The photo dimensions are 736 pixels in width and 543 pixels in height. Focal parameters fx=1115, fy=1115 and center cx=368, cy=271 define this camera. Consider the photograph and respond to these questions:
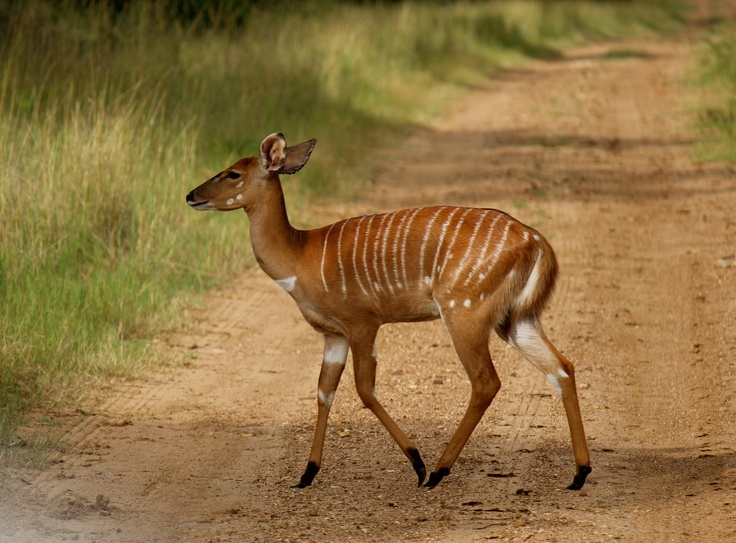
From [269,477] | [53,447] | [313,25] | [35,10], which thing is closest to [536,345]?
[269,477]

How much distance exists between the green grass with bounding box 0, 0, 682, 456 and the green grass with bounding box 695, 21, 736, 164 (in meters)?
3.80

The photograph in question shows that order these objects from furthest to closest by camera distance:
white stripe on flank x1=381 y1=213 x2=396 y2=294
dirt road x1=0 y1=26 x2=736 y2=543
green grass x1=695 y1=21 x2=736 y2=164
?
green grass x1=695 y1=21 x2=736 y2=164 → white stripe on flank x1=381 y1=213 x2=396 y2=294 → dirt road x1=0 y1=26 x2=736 y2=543

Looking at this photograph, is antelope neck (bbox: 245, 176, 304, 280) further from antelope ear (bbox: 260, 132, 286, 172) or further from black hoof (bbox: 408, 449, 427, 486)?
black hoof (bbox: 408, 449, 427, 486)

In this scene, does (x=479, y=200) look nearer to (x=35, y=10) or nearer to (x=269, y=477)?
(x=35, y=10)

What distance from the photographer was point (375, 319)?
4902mm

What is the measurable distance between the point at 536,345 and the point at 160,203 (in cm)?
433

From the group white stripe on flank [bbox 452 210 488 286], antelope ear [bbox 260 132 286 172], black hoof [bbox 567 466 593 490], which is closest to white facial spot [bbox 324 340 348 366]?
white stripe on flank [bbox 452 210 488 286]

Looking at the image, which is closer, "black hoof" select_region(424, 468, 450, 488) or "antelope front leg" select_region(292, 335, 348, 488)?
"black hoof" select_region(424, 468, 450, 488)

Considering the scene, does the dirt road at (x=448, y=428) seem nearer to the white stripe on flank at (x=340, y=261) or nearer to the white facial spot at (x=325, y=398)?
the white facial spot at (x=325, y=398)

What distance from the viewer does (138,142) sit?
8781mm

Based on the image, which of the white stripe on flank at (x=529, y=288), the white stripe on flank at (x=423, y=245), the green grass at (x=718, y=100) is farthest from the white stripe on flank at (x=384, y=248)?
the green grass at (x=718, y=100)

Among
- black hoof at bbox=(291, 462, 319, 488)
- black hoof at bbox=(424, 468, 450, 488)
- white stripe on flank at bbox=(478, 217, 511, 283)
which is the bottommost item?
black hoof at bbox=(291, 462, 319, 488)

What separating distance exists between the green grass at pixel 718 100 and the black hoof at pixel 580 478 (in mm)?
8172

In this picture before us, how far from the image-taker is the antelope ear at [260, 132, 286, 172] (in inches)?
197
